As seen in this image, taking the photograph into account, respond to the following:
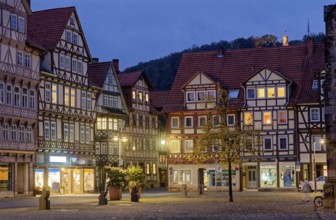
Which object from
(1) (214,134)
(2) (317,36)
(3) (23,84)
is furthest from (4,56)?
(2) (317,36)

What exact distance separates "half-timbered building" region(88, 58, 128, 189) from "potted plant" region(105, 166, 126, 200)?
29390 millimetres

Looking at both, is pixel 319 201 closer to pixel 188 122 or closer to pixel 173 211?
pixel 173 211

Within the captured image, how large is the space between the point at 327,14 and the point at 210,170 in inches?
1871

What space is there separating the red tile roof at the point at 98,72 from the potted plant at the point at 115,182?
31.1m

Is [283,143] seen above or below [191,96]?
below

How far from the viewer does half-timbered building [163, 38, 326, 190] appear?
79188 mm

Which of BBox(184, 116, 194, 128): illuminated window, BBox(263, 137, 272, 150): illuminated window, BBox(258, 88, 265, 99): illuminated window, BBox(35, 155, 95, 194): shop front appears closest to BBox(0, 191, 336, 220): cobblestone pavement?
BBox(35, 155, 95, 194): shop front

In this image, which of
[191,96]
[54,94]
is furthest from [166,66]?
[54,94]

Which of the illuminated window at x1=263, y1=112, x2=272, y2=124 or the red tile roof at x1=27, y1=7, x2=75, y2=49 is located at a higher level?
the red tile roof at x1=27, y1=7, x2=75, y2=49

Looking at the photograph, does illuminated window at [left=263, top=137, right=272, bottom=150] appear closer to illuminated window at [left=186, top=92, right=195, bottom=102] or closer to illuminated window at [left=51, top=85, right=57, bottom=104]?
illuminated window at [left=186, top=92, right=195, bottom=102]

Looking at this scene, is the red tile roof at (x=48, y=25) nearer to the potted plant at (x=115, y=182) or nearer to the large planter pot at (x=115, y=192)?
the potted plant at (x=115, y=182)

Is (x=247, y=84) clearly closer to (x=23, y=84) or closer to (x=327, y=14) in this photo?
(x=23, y=84)

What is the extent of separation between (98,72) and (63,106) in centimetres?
1120

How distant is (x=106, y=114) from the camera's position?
8181 cm
